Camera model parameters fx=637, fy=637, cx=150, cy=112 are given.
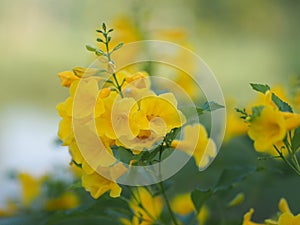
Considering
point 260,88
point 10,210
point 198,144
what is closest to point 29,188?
point 10,210

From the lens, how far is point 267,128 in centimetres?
65

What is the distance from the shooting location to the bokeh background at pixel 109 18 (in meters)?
4.19

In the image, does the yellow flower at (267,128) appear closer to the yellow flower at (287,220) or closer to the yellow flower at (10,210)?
the yellow flower at (287,220)

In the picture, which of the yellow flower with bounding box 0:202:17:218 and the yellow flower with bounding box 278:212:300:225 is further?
the yellow flower with bounding box 0:202:17:218

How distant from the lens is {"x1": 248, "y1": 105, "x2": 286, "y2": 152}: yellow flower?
0.63 metres

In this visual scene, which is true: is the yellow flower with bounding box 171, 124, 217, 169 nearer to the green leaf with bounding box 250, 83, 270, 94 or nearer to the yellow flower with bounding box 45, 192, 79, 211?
the green leaf with bounding box 250, 83, 270, 94

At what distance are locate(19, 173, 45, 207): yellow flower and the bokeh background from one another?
2717mm

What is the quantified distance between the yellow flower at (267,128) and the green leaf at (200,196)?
141 mm

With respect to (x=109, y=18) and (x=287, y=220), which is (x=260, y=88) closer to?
(x=287, y=220)

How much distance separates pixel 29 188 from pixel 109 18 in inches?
117

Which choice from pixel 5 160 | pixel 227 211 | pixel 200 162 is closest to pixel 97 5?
pixel 5 160

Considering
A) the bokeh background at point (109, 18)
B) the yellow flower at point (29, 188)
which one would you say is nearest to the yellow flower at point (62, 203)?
the yellow flower at point (29, 188)

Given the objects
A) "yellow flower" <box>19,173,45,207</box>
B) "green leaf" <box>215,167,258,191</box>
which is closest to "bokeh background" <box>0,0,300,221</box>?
"yellow flower" <box>19,173,45,207</box>

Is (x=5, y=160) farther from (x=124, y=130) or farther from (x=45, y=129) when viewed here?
(x=124, y=130)
